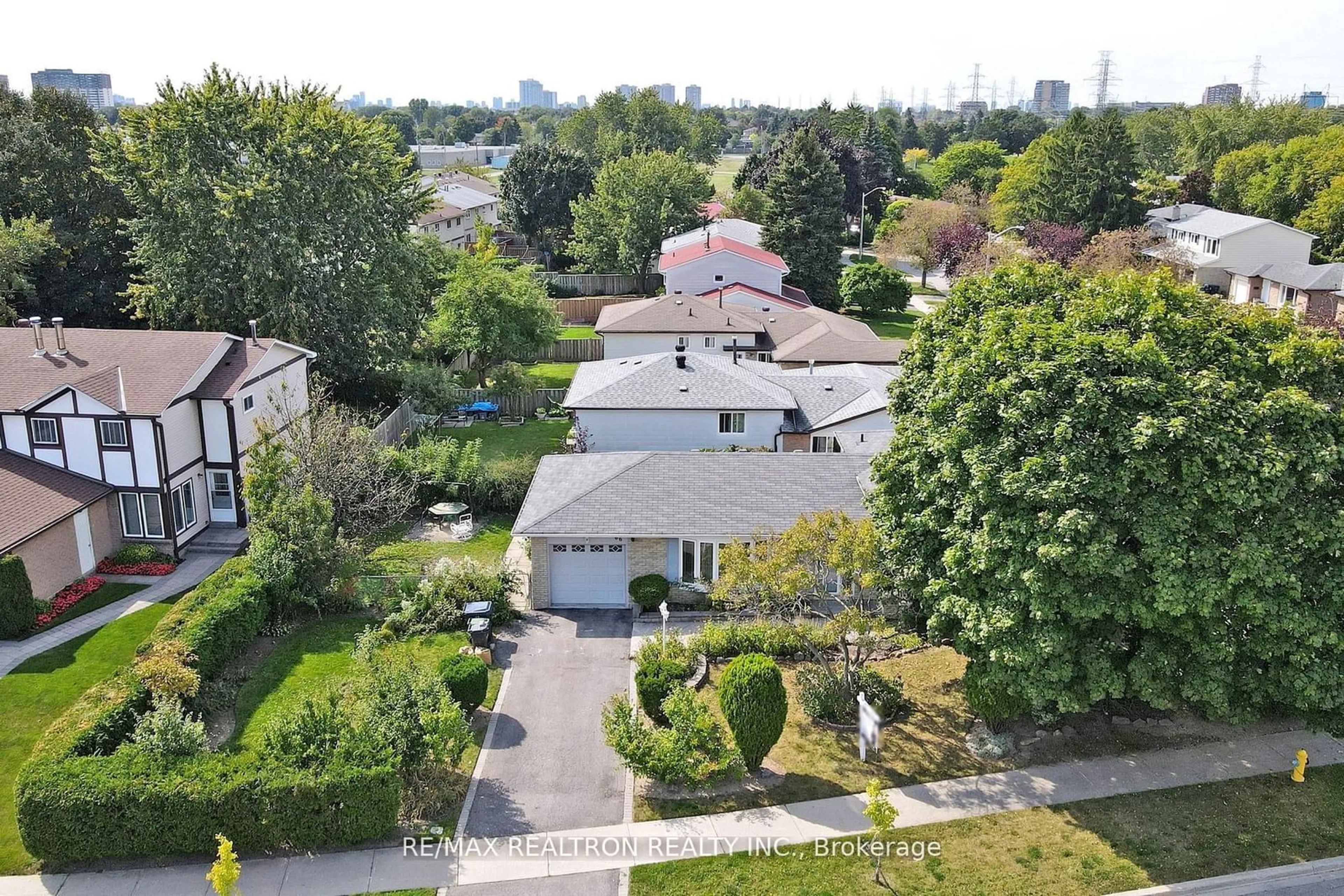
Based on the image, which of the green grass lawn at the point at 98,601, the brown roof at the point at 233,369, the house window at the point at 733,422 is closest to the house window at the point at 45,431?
the brown roof at the point at 233,369

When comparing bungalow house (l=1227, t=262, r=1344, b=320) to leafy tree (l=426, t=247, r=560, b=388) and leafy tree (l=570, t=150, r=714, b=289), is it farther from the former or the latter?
leafy tree (l=426, t=247, r=560, b=388)

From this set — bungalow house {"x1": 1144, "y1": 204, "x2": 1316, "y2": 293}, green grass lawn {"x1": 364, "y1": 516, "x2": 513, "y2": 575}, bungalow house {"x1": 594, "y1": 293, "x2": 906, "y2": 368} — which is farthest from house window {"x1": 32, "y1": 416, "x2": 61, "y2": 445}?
bungalow house {"x1": 1144, "y1": 204, "x2": 1316, "y2": 293}

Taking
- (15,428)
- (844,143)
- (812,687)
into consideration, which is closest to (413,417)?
(15,428)

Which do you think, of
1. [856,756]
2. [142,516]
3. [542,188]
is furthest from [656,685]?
[542,188]

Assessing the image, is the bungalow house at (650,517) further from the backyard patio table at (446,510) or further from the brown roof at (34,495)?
the brown roof at (34,495)

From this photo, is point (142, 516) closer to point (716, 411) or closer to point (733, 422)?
point (716, 411)
